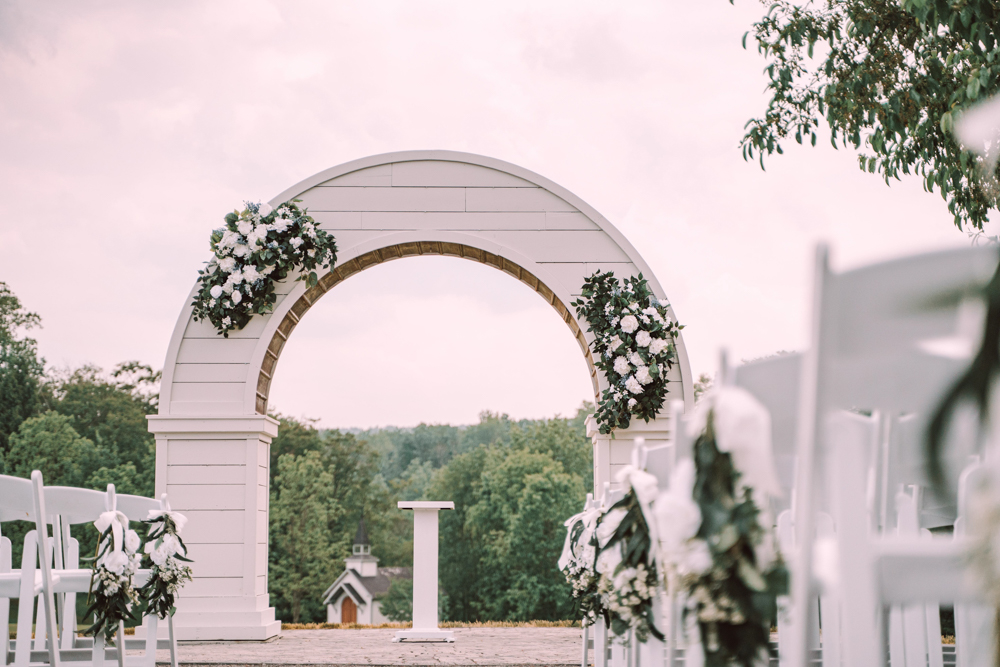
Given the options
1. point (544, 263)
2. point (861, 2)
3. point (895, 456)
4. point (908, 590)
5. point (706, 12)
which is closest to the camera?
point (908, 590)

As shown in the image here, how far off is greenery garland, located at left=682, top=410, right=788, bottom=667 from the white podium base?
14.1 feet

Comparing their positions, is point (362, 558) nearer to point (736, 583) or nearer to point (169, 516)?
point (169, 516)

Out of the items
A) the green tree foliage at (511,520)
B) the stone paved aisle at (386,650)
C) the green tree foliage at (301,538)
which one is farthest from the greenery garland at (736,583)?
the green tree foliage at (301,538)

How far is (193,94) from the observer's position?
19.5m

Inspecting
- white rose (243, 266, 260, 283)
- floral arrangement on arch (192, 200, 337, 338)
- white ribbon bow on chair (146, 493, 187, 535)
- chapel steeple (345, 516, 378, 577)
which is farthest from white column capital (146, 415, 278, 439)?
chapel steeple (345, 516, 378, 577)

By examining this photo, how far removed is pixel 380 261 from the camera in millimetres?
5973

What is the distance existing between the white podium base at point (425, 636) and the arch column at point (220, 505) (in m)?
0.84

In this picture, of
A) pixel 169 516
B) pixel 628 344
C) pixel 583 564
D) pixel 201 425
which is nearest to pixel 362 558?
pixel 201 425

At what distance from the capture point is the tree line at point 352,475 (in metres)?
20.0

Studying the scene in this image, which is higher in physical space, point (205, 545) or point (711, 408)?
point (711, 408)

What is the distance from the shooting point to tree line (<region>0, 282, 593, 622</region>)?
788 inches

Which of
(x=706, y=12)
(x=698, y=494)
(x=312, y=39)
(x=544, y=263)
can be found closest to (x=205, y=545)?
(x=544, y=263)

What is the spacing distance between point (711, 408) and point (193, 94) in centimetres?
2044

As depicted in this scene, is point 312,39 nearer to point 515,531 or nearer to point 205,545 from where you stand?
point 515,531
